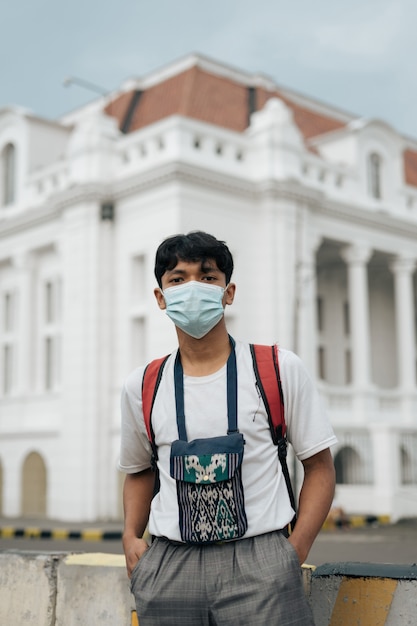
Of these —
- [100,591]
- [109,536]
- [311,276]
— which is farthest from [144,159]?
[100,591]

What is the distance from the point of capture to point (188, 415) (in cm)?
267

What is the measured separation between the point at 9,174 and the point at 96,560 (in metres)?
25.6

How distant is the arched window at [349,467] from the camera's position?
23.2 meters

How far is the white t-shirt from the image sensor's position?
263 cm

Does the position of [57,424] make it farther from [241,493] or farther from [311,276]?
[241,493]

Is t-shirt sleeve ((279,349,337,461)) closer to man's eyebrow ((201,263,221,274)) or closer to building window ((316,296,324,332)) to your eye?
man's eyebrow ((201,263,221,274))

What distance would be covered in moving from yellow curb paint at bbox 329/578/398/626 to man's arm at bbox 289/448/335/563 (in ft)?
2.28

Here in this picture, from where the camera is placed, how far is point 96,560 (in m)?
4.04

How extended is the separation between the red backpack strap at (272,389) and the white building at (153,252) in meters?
18.6

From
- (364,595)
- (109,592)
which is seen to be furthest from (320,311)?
(364,595)

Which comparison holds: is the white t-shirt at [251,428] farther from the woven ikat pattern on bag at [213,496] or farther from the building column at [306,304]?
the building column at [306,304]

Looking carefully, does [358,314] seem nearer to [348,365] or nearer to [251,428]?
[348,365]

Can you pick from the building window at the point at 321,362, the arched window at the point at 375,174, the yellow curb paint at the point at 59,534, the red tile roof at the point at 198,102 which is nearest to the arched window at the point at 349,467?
the building window at the point at 321,362

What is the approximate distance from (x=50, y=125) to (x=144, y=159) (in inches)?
245
